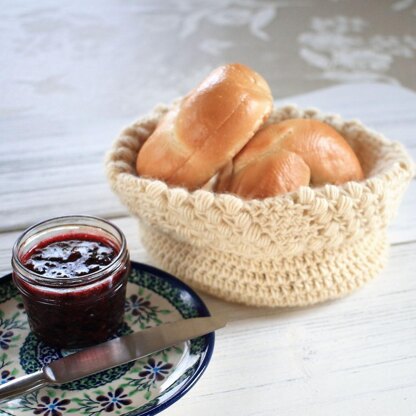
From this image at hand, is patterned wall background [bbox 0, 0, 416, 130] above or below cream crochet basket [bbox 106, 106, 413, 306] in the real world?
below

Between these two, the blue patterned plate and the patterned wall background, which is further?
the patterned wall background

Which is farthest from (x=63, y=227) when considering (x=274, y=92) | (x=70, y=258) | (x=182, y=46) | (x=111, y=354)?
(x=182, y=46)

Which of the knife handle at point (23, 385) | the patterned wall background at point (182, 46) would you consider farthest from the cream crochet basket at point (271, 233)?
the patterned wall background at point (182, 46)

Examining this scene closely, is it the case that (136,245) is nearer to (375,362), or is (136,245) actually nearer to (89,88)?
(375,362)

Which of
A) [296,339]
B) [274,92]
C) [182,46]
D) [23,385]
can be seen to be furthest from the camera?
[182,46]

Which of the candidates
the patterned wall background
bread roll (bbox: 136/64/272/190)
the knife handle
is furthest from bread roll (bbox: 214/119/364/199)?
the patterned wall background

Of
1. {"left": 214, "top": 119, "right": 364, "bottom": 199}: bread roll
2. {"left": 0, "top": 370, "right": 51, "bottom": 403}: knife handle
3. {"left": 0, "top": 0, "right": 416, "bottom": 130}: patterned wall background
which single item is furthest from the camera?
{"left": 0, "top": 0, "right": 416, "bottom": 130}: patterned wall background

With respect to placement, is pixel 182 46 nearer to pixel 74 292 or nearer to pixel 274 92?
pixel 274 92

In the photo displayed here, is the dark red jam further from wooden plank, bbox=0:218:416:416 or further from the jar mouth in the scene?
wooden plank, bbox=0:218:416:416
